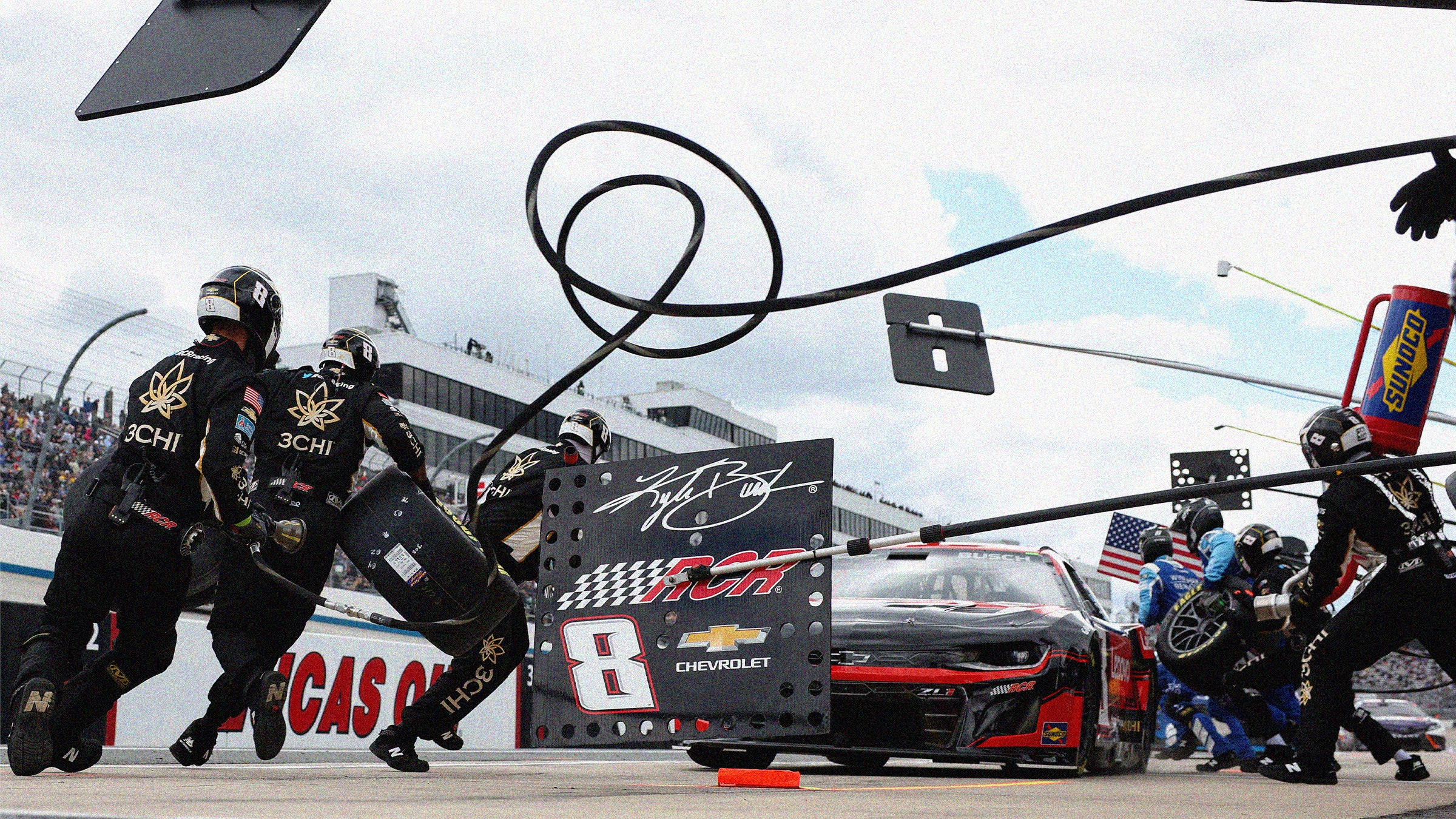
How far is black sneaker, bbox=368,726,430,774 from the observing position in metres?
6.23

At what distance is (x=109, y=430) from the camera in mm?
18953

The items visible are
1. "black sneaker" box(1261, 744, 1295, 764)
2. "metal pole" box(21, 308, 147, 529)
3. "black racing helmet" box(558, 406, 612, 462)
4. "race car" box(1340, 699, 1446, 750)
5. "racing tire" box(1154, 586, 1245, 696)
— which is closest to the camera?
"black racing helmet" box(558, 406, 612, 462)

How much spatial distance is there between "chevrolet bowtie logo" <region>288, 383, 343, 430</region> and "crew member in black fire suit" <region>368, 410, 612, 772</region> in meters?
0.76

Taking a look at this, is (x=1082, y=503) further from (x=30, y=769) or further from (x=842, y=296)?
(x=30, y=769)

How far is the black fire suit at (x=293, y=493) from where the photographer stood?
5.68m

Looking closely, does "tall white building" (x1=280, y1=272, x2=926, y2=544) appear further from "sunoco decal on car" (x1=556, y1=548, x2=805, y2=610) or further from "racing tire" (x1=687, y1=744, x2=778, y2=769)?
"sunoco decal on car" (x1=556, y1=548, x2=805, y2=610)

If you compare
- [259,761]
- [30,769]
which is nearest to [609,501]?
[30,769]

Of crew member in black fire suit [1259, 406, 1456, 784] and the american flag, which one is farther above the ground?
the american flag

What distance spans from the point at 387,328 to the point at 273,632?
167ft

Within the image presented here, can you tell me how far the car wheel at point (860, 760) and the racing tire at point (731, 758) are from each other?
0.32m

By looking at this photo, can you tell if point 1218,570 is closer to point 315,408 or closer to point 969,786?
point 969,786

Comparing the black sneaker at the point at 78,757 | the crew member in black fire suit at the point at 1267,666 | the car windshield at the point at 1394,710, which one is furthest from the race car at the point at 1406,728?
the black sneaker at the point at 78,757

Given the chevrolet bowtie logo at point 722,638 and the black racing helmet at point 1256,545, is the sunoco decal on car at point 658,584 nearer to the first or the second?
the chevrolet bowtie logo at point 722,638

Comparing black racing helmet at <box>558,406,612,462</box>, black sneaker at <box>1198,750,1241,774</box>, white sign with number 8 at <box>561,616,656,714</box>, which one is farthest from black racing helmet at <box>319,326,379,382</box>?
black sneaker at <box>1198,750,1241,774</box>
